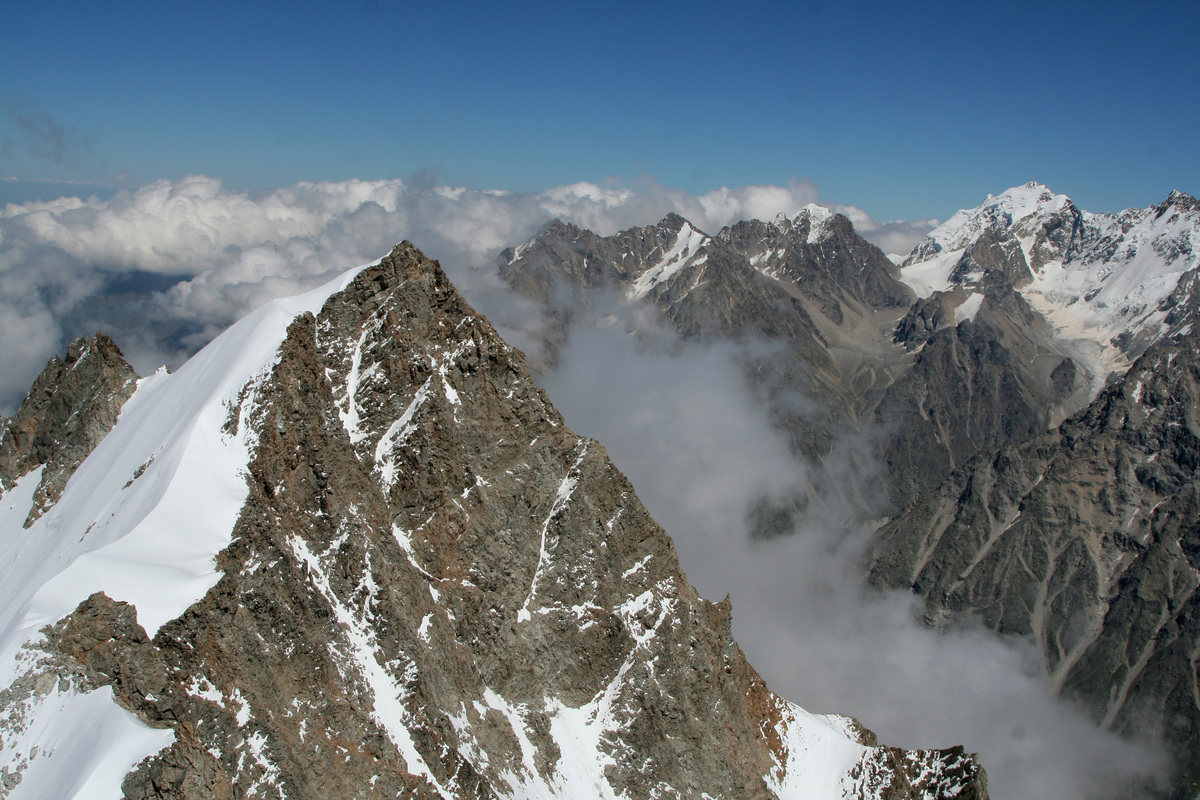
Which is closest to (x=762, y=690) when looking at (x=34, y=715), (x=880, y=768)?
(x=880, y=768)

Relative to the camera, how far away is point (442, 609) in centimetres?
5859

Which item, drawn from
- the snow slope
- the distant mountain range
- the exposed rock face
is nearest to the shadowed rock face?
the distant mountain range

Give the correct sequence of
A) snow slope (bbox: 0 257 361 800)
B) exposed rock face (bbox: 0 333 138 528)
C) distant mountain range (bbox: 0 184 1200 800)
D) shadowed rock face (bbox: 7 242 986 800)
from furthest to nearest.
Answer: exposed rock face (bbox: 0 333 138 528), shadowed rock face (bbox: 7 242 986 800), distant mountain range (bbox: 0 184 1200 800), snow slope (bbox: 0 257 361 800)

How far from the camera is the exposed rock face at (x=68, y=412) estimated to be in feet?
231

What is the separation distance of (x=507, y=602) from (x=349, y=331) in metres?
28.1

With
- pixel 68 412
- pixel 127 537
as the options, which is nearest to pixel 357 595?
pixel 127 537

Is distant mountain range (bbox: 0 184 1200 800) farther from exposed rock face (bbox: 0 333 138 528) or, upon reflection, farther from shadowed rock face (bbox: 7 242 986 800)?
exposed rock face (bbox: 0 333 138 528)

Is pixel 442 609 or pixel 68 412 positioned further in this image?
pixel 68 412

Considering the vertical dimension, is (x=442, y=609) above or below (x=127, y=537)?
above

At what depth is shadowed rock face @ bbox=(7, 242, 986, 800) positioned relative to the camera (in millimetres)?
42344

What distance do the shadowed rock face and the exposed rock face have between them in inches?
1198

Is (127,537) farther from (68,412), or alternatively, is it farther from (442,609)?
(68,412)

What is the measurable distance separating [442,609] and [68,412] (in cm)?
4982

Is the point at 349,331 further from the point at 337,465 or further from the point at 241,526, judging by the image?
the point at 241,526
